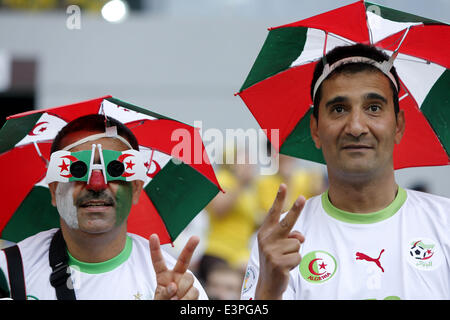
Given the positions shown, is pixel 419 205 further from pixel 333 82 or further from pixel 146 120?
pixel 146 120

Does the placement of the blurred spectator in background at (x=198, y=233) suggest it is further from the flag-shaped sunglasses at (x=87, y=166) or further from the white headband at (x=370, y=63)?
the white headband at (x=370, y=63)

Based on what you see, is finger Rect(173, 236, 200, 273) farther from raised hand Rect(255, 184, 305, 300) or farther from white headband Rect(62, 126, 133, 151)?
white headband Rect(62, 126, 133, 151)

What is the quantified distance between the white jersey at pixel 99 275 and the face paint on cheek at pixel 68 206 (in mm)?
183

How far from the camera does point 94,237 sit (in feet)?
10.8

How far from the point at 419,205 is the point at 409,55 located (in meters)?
0.77

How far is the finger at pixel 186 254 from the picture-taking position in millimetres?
2668

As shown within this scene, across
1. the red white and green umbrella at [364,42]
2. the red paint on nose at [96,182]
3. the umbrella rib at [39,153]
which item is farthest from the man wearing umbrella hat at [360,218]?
the umbrella rib at [39,153]

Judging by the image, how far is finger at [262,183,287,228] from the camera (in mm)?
2652

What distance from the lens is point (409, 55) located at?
3.43 m

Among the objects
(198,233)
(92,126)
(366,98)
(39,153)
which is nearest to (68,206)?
(92,126)

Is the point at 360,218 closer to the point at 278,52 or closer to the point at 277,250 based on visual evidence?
the point at 277,250

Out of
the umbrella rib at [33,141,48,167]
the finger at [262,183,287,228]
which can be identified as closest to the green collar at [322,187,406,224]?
the finger at [262,183,287,228]

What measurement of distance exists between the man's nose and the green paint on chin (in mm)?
1067

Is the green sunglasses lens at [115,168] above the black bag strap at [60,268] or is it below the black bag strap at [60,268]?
above
